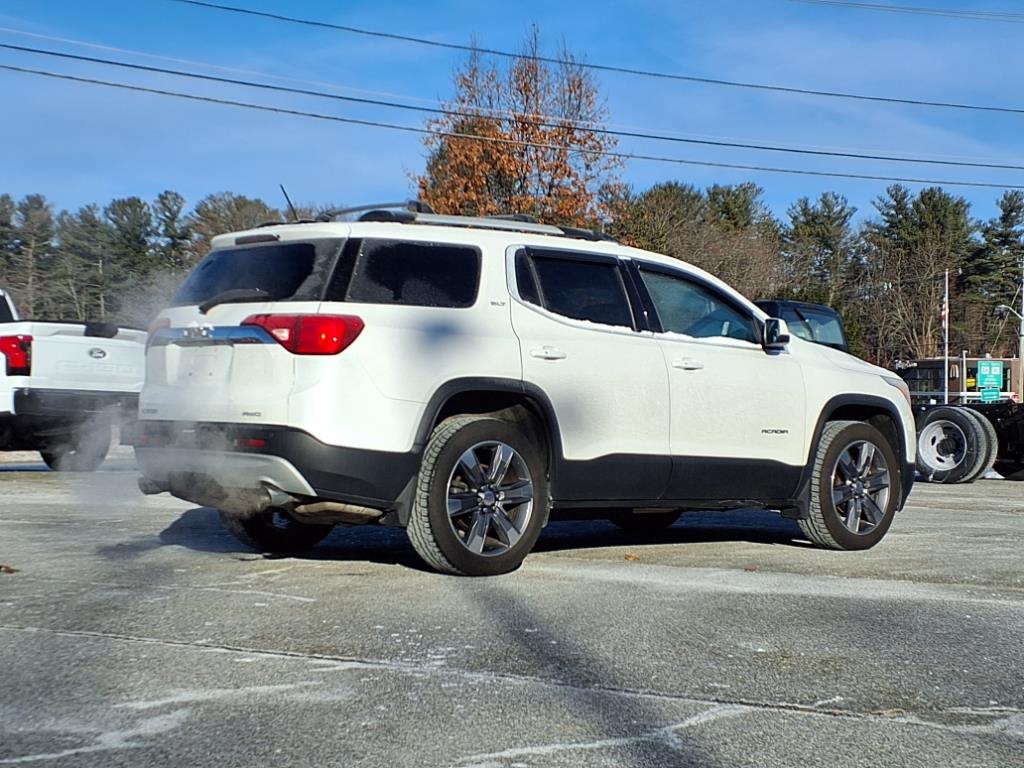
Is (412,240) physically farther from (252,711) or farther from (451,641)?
(252,711)

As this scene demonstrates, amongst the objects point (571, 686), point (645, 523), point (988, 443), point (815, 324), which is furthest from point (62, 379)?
point (815, 324)

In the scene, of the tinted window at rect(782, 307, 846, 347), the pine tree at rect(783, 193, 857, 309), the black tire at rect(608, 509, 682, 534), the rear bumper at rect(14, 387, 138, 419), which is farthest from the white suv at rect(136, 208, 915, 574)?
the pine tree at rect(783, 193, 857, 309)

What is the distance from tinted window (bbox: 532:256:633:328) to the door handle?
0.26 m

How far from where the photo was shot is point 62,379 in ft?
37.0

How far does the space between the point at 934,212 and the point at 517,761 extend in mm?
71997

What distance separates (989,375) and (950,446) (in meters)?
24.6

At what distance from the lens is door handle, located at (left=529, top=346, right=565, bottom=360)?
6117 millimetres

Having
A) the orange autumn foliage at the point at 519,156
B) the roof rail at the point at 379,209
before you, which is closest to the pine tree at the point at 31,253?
the orange autumn foliage at the point at 519,156

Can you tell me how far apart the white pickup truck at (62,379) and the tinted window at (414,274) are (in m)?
→ 5.74

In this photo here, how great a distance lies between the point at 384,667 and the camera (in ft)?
13.6

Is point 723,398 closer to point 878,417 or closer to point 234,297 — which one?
point 878,417

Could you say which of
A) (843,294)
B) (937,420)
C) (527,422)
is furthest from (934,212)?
(527,422)

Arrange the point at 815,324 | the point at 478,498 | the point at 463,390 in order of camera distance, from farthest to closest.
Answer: the point at 815,324
the point at 478,498
the point at 463,390

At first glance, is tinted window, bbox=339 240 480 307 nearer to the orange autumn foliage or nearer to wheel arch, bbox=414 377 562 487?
wheel arch, bbox=414 377 562 487
